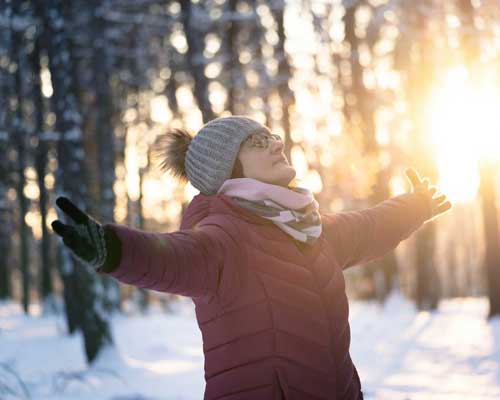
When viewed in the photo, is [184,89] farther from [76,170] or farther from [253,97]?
[76,170]

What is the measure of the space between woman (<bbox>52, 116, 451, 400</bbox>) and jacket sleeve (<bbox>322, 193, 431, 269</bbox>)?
167mm

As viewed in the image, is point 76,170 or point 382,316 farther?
point 382,316

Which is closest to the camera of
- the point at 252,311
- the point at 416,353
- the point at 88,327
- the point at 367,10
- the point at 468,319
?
the point at 252,311

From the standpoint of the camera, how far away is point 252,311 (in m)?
2.53

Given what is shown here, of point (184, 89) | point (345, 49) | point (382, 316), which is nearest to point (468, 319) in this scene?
point (382, 316)

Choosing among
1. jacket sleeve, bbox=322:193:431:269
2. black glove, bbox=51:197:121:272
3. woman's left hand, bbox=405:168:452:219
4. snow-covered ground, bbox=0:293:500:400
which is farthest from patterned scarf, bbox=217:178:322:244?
snow-covered ground, bbox=0:293:500:400

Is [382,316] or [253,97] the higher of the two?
[253,97]

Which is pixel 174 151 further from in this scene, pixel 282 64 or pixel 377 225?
pixel 282 64

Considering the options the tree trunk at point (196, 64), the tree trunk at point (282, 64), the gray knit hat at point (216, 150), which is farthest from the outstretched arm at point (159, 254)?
the tree trunk at point (282, 64)

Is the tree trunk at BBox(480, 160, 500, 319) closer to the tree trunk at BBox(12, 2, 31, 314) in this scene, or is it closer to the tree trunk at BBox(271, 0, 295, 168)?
the tree trunk at BBox(271, 0, 295, 168)

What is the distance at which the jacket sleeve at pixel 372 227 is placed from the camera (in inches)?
122

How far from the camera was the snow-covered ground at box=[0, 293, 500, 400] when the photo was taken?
21.2 feet

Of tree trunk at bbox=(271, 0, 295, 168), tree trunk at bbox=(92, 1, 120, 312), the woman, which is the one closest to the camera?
the woman

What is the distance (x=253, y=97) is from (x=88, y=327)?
8786 millimetres
